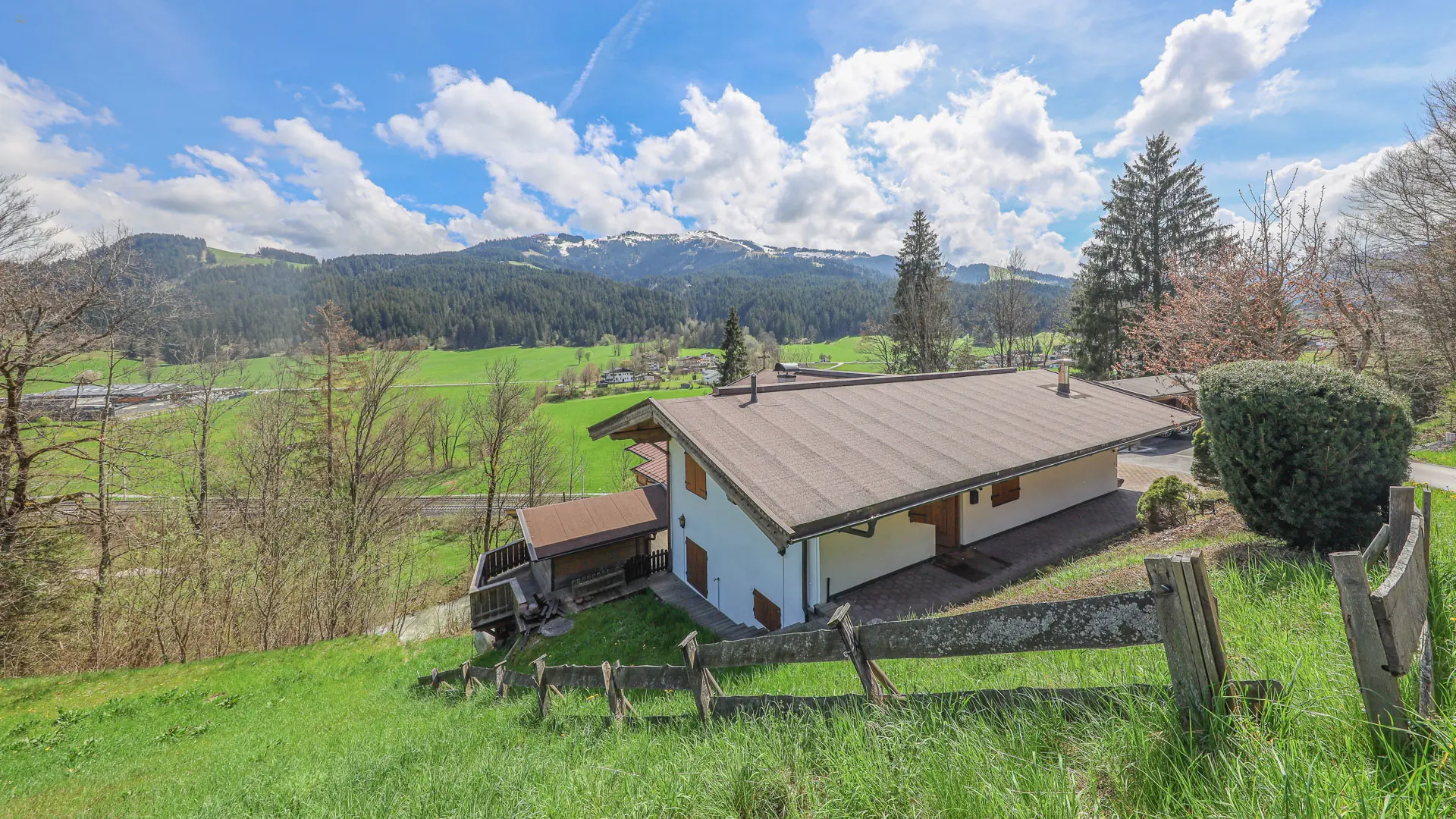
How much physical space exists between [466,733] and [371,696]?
5.78 metres

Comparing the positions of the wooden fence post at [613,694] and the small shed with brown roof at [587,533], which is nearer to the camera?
the wooden fence post at [613,694]

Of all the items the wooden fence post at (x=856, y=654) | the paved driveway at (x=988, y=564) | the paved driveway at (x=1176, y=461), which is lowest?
the paved driveway at (x=988, y=564)

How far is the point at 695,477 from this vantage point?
12000mm

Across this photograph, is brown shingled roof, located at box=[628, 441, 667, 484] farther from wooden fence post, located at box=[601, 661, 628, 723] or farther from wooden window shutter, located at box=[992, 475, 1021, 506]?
wooden fence post, located at box=[601, 661, 628, 723]

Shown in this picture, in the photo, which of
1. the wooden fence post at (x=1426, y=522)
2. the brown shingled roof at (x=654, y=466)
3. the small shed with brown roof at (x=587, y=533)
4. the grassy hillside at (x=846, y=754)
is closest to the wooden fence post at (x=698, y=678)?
the grassy hillside at (x=846, y=754)

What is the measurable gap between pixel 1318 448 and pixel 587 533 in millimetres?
13745

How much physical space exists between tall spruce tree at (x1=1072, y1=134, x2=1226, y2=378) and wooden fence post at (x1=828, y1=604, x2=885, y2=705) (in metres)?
36.1

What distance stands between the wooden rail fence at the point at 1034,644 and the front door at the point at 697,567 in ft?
27.2

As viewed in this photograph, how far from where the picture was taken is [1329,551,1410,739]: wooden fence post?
4.93 feet

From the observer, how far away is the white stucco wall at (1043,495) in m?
11.7

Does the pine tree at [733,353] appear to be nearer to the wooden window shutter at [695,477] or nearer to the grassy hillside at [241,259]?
the wooden window shutter at [695,477]

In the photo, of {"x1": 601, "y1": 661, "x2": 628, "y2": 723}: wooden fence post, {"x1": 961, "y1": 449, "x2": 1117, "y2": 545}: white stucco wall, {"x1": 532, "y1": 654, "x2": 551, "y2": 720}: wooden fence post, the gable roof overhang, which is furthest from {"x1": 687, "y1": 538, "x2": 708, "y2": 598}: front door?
{"x1": 601, "y1": 661, "x2": 628, "y2": 723}: wooden fence post

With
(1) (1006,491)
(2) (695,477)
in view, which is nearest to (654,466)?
(2) (695,477)

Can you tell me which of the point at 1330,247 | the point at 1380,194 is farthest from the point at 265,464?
the point at 1380,194
